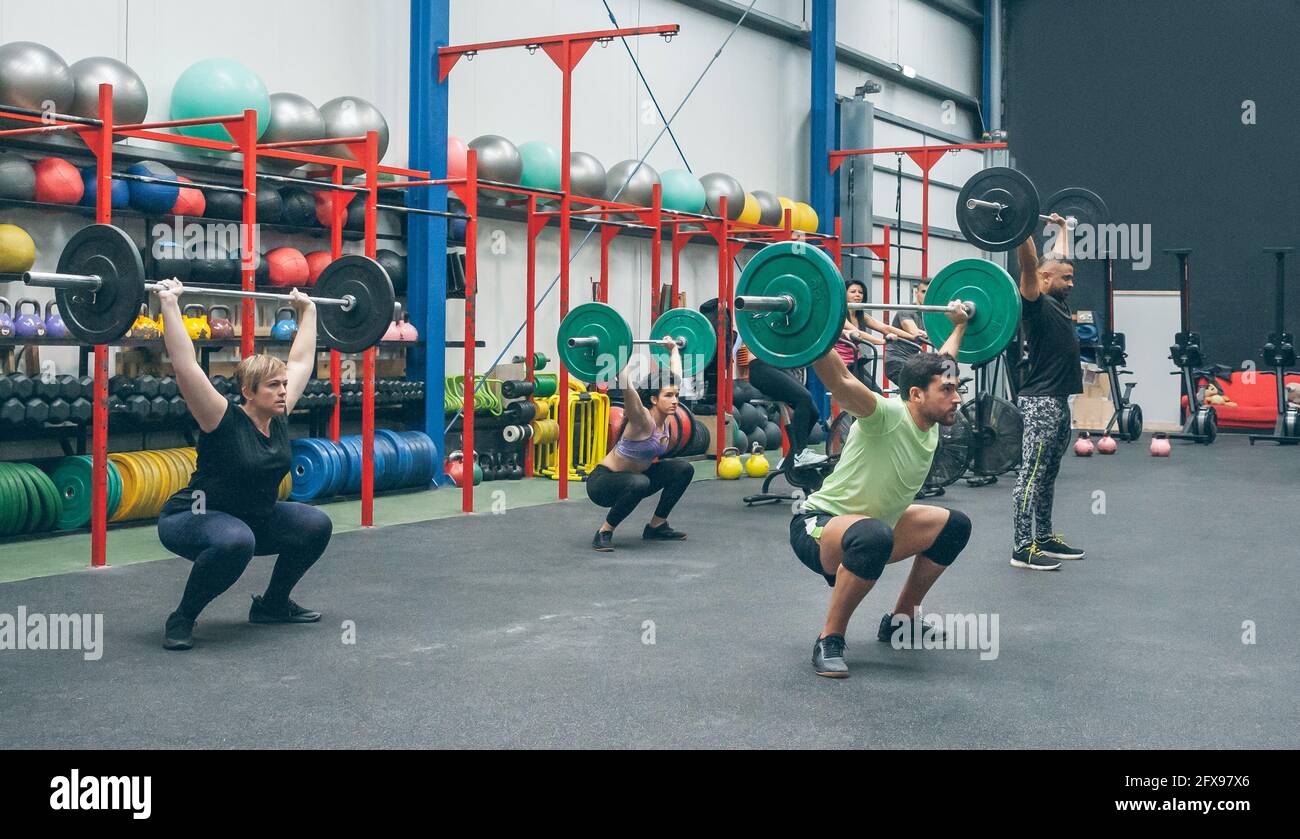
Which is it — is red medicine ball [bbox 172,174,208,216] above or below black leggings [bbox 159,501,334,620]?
above

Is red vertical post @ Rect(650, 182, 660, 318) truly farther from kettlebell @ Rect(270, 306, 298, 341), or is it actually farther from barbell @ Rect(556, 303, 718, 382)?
kettlebell @ Rect(270, 306, 298, 341)

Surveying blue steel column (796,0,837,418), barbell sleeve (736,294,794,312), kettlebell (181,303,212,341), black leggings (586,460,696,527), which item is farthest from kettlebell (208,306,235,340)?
blue steel column (796,0,837,418)

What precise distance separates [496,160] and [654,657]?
4430 mm

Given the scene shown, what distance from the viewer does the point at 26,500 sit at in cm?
496

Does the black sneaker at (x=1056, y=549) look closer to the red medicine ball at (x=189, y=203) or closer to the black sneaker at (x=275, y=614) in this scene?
the black sneaker at (x=275, y=614)

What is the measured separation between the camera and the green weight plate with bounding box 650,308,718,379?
593cm

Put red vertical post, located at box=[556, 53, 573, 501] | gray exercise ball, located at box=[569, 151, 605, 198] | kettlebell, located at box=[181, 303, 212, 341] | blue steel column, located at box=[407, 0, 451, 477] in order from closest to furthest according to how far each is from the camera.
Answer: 1. kettlebell, located at box=[181, 303, 212, 341]
2. red vertical post, located at box=[556, 53, 573, 501]
3. blue steel column, located at box=[407, 0, 451, 477]
4. gray exercise ball, located at box=[569, 151, 605, 198]

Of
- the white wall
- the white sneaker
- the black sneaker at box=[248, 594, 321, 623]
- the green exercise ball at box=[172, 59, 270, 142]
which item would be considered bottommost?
the black sneaker at box=[248, 594, 321, 623]

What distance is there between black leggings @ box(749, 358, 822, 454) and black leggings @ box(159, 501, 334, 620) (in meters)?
3.25

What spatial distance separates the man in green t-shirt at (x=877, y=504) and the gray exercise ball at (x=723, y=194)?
5.86 meters

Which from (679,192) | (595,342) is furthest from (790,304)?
(679,192)

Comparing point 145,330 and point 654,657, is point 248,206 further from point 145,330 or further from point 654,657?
point 654,657

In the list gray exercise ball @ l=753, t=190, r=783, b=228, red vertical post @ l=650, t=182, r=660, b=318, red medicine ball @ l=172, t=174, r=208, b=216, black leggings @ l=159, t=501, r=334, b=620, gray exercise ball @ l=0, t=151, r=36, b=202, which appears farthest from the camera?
gray exercise ball @ l=753, t=190, r=783, b=228
